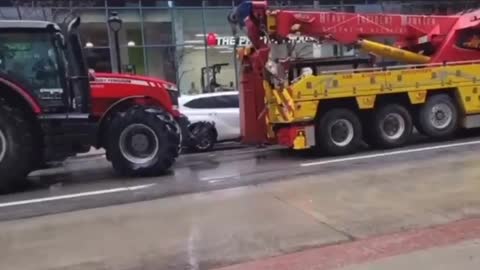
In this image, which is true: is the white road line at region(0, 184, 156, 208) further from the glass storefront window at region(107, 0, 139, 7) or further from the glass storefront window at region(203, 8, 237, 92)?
the glass storefront window at region(107, 0, 139, 7)

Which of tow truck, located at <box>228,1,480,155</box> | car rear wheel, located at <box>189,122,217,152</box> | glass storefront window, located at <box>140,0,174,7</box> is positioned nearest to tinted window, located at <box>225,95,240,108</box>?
car rear wheel, located at <box>189,122,217,152</box>

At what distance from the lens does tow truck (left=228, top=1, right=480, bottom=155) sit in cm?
1224

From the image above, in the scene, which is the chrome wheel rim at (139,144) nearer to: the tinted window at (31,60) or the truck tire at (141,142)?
the truck tire at (141,142)

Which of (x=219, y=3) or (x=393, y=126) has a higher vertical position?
(x=219, y=3)

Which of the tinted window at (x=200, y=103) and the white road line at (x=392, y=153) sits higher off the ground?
the tinted window at (x=200, y=103)

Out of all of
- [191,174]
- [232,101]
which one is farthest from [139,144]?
[232,101]

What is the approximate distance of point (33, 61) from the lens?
10008 millimetres

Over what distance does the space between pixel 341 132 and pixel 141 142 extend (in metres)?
4.09

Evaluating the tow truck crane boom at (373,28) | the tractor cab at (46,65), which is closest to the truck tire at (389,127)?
the tow truck crane boom at (373,28)

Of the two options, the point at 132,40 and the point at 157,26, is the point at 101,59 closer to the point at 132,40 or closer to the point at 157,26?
the point at 132,40

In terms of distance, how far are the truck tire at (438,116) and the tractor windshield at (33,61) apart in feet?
24.7

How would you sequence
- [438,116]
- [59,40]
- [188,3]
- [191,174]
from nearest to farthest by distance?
[59,40] → [191,174] → [438,116] → [188,3]

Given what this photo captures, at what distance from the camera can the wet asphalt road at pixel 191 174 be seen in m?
8.94

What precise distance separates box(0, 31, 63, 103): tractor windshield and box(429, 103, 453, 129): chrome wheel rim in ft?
25.3
